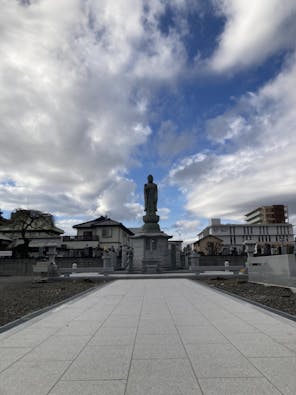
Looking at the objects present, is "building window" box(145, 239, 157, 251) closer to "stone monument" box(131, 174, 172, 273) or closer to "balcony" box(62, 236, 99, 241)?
"stone monument" box(131, 174, 172, 273)

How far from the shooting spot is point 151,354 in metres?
4.86

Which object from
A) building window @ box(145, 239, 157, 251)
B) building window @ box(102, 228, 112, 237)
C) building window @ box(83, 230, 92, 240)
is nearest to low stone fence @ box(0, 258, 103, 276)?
building window @ box(145, 239, 157, 251)

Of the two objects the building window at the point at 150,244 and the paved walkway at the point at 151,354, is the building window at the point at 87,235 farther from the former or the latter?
the paved walkway at the point at 151,354

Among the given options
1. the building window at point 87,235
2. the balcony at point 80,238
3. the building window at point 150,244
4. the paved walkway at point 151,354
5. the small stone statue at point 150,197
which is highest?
the small stone statue at point 150,197

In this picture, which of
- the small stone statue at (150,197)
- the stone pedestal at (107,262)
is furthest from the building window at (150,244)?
the stone pedestal at (107,262)

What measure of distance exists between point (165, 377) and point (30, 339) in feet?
10.5

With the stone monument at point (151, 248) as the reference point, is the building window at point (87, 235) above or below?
above

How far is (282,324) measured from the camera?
6.95 meters

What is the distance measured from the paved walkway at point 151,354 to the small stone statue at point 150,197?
72.8 feet

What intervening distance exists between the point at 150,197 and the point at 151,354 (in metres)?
26.4

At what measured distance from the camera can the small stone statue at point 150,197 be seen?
101 ft

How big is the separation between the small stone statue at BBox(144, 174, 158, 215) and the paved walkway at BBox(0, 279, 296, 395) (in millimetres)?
22195

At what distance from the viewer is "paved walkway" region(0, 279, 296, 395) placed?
3680 mm

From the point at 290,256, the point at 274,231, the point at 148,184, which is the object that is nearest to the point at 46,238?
the point at 148,184
